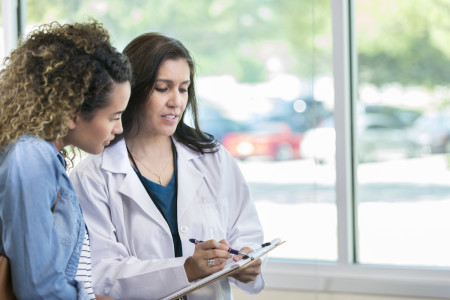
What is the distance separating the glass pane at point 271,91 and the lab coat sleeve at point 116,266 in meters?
1.45

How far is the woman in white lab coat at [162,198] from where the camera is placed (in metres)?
1.69

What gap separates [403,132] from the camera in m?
2.91

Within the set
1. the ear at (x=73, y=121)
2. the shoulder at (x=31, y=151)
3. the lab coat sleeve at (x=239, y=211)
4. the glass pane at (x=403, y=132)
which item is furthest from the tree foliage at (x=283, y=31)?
the shoulder at (x=31, y=151)

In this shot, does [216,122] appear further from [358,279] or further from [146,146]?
[146,146]

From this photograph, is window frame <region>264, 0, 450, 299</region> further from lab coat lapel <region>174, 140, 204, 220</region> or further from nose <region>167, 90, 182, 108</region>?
nose <region>167, 90, 182, 108</region>

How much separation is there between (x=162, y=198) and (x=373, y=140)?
147cm

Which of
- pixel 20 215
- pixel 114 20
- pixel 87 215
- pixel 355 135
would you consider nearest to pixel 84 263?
pixel 20 215

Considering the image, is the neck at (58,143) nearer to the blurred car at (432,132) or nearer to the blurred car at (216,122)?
the blurred car at (216,122)

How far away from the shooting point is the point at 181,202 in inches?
72.1

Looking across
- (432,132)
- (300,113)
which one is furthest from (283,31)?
(432,132)

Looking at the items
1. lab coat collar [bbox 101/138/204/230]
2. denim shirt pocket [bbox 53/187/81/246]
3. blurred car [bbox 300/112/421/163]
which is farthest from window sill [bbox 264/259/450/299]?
denim shirt pocket [bbox 53/187/81/246]

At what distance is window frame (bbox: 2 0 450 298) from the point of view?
285 centimetres

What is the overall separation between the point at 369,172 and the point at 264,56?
819 millimetres

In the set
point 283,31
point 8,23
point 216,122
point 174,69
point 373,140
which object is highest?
point 8,23
